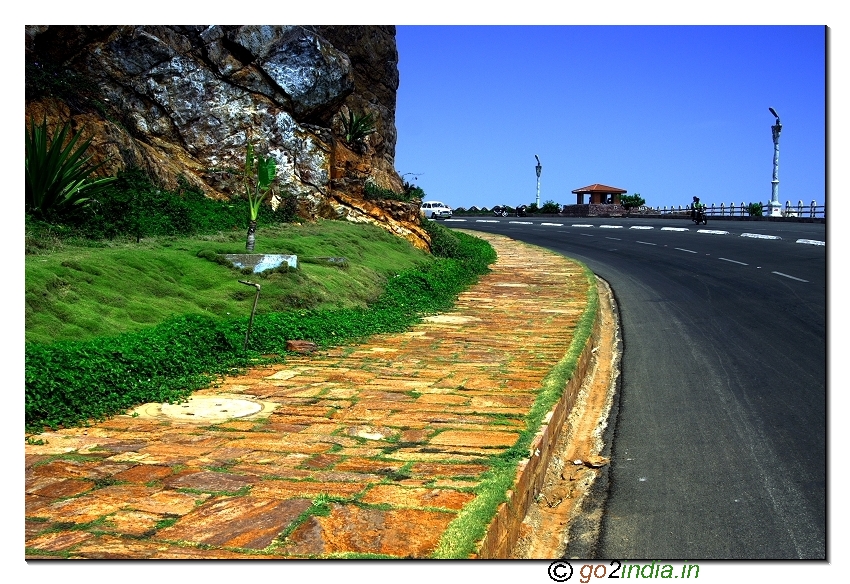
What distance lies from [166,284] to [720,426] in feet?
20.0

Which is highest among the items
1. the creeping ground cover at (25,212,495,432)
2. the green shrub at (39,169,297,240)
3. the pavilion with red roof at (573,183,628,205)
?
the pavilion with red roof at (573,183,628,205)

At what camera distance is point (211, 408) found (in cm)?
625

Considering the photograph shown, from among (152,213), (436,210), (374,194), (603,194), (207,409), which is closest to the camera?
(207,409)

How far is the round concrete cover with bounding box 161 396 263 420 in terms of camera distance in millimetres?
6035

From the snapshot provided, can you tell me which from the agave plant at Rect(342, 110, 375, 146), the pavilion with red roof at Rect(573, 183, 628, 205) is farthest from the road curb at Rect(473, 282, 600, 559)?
the pavilion with red roof at Rect(573, 183, 628, 205)

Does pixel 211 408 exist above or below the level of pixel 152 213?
below

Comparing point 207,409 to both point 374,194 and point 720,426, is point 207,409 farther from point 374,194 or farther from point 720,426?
point 374,194

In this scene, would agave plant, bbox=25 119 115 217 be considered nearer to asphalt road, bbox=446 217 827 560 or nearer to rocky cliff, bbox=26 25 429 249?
rocky cliff, bbox=26 25 429 249

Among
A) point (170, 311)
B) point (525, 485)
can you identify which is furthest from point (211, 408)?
point (170, 311)

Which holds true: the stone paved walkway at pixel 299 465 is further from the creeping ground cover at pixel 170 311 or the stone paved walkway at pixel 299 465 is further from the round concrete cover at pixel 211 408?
the creeping ground cover at pixel 170 311

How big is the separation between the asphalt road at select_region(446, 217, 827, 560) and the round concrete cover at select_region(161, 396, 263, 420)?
2.70 m
